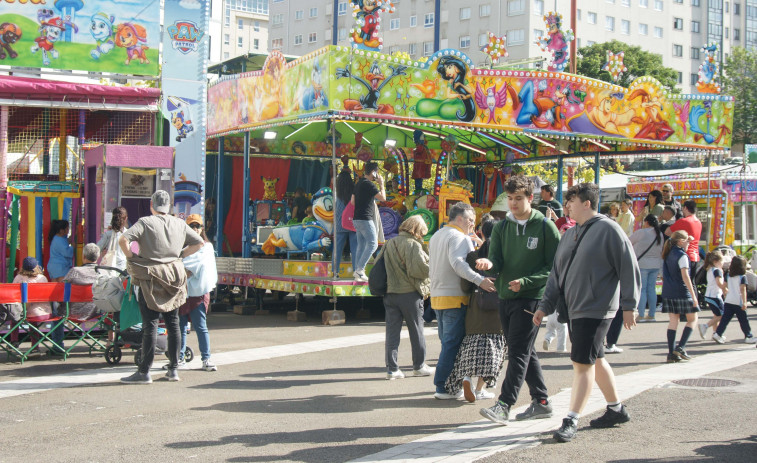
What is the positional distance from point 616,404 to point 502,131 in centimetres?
951

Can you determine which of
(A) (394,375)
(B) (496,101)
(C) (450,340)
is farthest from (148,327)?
(B) (496,101)

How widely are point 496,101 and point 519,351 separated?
9269 millimetres

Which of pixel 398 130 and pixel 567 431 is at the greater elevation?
pixel 398 130

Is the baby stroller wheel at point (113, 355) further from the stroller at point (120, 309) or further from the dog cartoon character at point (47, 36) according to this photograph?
the dog cartoon character at point (47, 36)

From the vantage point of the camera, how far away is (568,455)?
5473 millimetres

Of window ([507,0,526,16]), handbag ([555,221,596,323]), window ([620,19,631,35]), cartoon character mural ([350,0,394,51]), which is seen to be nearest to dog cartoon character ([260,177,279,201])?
cartoon character mural ([350,0,394,51])

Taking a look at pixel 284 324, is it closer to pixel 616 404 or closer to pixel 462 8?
Answer: pixel 616 404

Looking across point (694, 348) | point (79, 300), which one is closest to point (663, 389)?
point (694, 348)

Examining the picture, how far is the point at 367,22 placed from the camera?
1322cm

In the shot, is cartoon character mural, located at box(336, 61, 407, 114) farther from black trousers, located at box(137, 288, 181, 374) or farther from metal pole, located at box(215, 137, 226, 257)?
black trousers, located at box(137, 288, 181, 374)

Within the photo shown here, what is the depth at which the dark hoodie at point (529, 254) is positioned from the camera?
6.36 meters

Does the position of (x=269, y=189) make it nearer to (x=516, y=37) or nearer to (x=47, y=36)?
(x=47, y=36)

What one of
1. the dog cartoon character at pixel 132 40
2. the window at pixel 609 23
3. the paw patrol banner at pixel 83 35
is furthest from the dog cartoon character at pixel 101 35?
the window at pixel 609 23

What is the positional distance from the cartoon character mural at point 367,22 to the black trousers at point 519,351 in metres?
7.68
